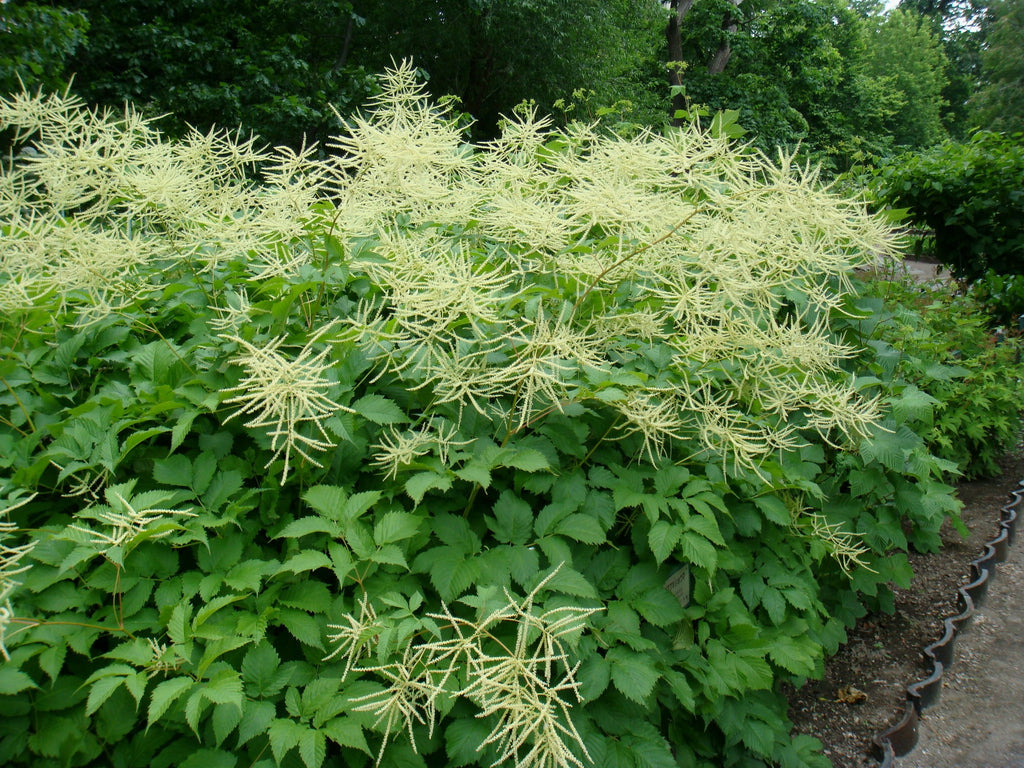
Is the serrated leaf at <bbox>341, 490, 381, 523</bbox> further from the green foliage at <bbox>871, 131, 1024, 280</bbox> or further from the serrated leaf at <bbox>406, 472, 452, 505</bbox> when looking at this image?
the green foliage at <bbox>871, 131, 1024, 280</bbox>

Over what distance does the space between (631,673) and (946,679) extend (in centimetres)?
221

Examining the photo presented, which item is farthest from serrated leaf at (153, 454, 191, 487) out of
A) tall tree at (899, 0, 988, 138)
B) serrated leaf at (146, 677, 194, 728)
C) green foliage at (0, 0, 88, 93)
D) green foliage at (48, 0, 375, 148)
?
tall tree at (899, 0, 988, 138)

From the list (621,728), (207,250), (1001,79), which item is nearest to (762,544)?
(621,728)

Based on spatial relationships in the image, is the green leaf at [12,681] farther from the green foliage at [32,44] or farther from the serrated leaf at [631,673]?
the green foliage at [32,44]

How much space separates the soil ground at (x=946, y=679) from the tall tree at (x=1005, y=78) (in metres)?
→ 30.2

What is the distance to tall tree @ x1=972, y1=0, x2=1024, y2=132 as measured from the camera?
27.2 meters

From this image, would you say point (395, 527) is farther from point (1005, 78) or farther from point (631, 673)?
point (1005, 78)

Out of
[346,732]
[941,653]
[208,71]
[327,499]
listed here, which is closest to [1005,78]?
[208,71]

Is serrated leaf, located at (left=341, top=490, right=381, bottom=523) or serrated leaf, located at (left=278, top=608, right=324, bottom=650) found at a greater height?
serrated leaf, located at (left=341, top=490, right=381, bottom=523)

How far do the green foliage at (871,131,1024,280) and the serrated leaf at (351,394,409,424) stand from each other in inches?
239

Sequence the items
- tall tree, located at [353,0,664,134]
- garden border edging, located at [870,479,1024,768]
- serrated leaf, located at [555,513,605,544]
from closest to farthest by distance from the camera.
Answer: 1. serrated leaf, located at [555,513,605,544]
2. garden border edging, located at [870,479,1024,768]
3. tall tree, located at [353,0,664,134]

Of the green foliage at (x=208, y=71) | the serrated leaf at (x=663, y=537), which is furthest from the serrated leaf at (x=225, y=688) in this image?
the green foliage at (x=208, y=71)

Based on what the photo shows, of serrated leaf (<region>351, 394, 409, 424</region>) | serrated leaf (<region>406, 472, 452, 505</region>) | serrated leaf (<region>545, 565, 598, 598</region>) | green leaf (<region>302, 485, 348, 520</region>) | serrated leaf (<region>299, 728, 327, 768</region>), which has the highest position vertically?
serrated leaf (<region>351, 394, 409, 424</region>)

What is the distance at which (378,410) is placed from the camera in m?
1.58
